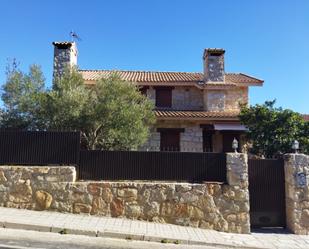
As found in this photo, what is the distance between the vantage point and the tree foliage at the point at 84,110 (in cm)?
1335

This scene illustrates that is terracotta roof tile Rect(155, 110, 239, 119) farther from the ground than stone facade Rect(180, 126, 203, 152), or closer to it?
farther from the ground

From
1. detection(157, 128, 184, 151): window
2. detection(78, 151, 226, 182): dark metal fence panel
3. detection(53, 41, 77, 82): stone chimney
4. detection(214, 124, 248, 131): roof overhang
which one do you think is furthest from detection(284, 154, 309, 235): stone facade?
detection(53, 41, 77, 82): stone chimney

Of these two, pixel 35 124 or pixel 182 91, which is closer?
pixel 35 124

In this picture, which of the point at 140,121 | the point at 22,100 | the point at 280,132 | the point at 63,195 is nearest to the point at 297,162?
the point at 280,132

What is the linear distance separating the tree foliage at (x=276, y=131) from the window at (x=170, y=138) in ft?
15.9

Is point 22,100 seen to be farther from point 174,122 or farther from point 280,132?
point 280,132

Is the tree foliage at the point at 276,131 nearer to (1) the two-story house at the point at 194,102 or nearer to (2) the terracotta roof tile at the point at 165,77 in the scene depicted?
(1) the two-story house at the point at 194,102

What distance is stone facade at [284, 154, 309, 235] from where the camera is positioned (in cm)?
1122

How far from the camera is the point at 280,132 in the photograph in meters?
14.5

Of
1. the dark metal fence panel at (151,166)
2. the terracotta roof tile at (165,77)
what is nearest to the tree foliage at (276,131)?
the dark metal fence panel at (151,166)

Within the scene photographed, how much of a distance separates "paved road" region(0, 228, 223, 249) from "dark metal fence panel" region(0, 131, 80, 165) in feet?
9.59

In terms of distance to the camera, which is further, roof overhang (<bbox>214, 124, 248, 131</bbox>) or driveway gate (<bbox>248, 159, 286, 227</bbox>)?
roof overhang (<bbox>214, 124, 248, 131</bbox>)

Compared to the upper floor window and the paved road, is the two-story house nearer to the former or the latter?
the upper floor window

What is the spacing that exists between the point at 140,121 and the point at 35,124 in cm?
464
